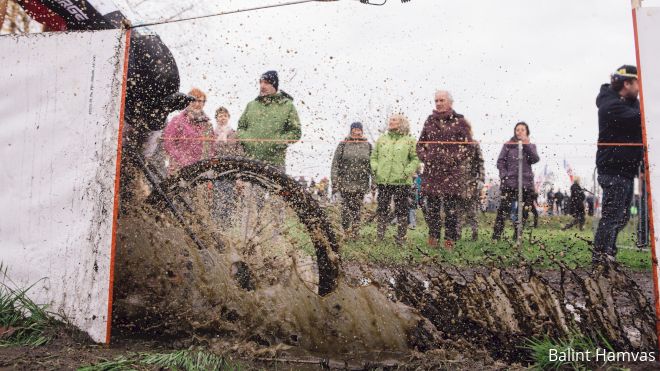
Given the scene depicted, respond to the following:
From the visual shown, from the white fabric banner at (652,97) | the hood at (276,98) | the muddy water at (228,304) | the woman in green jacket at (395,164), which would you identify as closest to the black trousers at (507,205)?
the woman in green jacket at (395,164)

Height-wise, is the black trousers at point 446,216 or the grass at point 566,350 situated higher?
the black trousers at point 446,216

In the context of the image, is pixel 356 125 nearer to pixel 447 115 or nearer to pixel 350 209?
pixel 447 115

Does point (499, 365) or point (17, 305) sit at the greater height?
point (17, 305)

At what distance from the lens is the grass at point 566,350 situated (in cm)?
244

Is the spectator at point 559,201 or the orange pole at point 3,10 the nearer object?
the orange pole at point 3,10

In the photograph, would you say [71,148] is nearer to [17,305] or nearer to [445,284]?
[17,305]

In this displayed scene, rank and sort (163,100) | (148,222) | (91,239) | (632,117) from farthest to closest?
1. (632,117)
2. (163,100)
3. (148,222)
4. (91,239)

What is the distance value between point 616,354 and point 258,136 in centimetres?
408

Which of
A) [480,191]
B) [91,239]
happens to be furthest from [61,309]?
[480,191]

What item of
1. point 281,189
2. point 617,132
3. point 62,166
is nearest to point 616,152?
point 617,132

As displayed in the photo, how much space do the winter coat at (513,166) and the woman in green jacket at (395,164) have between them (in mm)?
945

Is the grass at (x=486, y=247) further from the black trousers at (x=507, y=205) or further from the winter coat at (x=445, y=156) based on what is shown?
the winter coat at (x=445, y=156)

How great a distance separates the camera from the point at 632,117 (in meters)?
4.79

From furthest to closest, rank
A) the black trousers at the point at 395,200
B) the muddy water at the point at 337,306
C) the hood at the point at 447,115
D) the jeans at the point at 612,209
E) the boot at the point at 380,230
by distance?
1. the hood at the point at 447,115
2. the black trousers at the point at 395,200
3. the jeans at the point at 612,209
4. the boot at the point at 380,230
5. the muddy water at the point at 337,306
